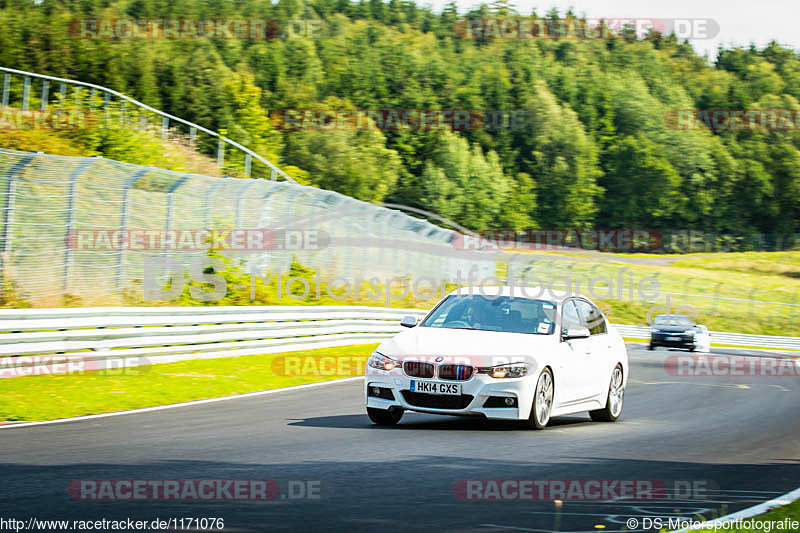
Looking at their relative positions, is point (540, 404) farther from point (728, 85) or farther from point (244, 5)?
point (728, 85)

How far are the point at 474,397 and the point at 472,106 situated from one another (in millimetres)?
98941

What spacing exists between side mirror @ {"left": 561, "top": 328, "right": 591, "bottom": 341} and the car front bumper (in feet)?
3.55

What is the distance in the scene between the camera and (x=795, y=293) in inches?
2643

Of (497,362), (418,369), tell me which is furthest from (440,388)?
(497,362)

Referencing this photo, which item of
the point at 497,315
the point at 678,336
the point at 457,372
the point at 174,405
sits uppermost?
the point at 497,315

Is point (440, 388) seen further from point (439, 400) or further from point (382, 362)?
point (382, 362)

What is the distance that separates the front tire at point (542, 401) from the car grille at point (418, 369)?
3.72 feet

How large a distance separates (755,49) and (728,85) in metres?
31.5

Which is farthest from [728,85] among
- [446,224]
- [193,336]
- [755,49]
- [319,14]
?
[193,336]

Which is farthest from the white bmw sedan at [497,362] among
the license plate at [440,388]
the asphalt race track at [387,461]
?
the asphalt race track at [387,461]

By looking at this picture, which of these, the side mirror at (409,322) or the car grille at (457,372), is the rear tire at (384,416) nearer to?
the car grille at (457,372)

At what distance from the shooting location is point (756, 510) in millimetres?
6578

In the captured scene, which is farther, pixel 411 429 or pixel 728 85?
pixel 728 85

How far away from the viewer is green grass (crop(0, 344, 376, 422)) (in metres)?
11.9
